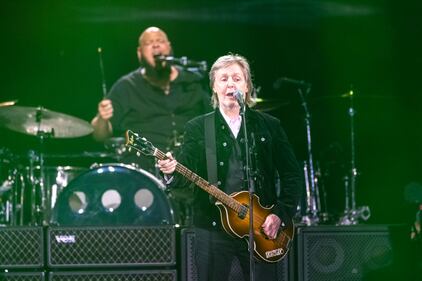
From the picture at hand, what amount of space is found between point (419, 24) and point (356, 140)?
4.92 ft

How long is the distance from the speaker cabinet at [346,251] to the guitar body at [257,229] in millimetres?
886

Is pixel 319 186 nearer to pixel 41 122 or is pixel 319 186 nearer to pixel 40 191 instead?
pixel 40 191

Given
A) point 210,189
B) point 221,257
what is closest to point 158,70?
point 210,189

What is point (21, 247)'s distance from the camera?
21.7 feet

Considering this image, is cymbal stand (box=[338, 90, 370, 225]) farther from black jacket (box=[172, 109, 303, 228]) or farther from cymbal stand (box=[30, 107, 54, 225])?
cymbal stand (box=[30, 107, 54, 225])

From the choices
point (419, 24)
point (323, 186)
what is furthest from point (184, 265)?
point (419, 24)

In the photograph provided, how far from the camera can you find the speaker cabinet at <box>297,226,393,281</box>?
21.7 ft

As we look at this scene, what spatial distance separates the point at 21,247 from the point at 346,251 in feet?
8.40

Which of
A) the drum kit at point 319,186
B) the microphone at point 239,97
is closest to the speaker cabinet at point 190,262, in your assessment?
the microphone at point 239,97

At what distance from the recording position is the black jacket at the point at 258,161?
556 centimetres

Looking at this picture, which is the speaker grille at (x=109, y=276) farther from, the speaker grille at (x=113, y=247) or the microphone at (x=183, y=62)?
the microphone at (x=183, y=62)

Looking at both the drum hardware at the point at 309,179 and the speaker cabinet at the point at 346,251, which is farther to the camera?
the drum hardware at the point at 309,179

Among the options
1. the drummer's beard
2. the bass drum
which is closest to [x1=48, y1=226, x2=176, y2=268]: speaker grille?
the bass drum

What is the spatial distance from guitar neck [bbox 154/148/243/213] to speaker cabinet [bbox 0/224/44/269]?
1721 mm
